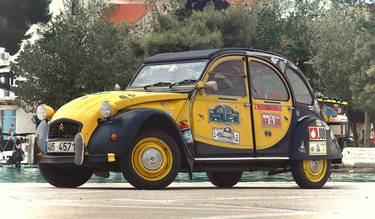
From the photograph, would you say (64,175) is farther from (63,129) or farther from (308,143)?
(308,143)

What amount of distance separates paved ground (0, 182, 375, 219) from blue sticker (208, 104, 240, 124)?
169 centimetres

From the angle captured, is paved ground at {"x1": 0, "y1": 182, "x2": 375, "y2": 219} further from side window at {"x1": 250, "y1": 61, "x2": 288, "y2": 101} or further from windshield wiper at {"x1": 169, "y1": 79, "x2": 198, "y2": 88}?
side window at {"x1": 250, "y1": 61, "x2": 288, "y2": 101}

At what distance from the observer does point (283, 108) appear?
603 inches

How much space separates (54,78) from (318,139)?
138 feet

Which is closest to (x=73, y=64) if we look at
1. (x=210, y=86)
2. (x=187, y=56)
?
(x=187, y=56)

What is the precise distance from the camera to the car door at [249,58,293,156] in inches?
583

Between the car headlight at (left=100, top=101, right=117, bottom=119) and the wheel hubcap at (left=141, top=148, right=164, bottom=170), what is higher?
the car headlight at (left=100, top=101, right=117, bottom=119)

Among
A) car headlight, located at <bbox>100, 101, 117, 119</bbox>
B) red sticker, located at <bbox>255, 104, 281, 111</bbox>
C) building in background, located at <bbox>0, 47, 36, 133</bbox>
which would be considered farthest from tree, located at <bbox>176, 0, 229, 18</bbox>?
car headlight, located at <bbox>100, 101, 117, 119</bbox>

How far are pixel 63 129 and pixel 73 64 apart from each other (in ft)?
142

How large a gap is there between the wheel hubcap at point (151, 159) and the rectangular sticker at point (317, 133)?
3.05m

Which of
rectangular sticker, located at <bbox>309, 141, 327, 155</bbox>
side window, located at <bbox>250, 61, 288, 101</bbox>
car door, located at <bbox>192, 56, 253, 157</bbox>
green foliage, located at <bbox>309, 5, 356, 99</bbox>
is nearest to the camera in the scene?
car door, located at <bbox>192, 56, 253, 157</bbox>

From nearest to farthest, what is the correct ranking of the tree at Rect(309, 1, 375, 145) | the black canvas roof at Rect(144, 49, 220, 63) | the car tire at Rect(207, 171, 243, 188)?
1. the black canvas roof at Rect(144, 49, 220, 63)
2. the car tire at Rect(207, 171, 243, 188)
3. the tree at Rect(309, 1, 375, 145)

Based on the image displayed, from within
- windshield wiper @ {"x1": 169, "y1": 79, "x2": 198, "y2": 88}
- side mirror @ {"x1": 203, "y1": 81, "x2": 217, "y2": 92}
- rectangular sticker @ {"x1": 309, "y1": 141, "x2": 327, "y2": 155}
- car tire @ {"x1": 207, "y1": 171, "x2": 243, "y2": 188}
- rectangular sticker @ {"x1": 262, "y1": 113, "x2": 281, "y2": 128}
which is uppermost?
windshield wiper @ {"x1": 169, "y1": 79, "x2": 198, "y2": 88}

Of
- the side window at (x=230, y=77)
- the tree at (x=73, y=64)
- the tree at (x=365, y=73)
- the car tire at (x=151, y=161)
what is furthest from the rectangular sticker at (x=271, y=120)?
the tree at (x=365, y=73)
